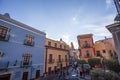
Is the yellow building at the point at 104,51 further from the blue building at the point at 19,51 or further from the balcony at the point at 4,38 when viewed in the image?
the balcony at the point at 4,38

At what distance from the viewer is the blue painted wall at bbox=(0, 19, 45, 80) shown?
13141 mm

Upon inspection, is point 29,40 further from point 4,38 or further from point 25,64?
point 4,38

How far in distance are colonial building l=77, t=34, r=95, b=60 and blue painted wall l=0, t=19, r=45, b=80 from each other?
46.2 ft

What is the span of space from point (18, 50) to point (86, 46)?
19983 mm

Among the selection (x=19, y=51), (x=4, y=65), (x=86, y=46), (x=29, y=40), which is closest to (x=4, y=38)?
(x=19, y=51)

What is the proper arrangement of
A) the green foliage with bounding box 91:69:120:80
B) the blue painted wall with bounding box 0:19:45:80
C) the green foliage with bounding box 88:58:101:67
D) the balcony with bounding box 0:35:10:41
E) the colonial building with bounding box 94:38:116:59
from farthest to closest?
the colonial building with bounding box 94:38:116:59
the green foliage with bounding box 88:58:101:67
the blue painted wall with bounding box 0:19:45:80
the balcony with bounding box 0:35:10:41
the green foliage with bounding box 91:69:120:80

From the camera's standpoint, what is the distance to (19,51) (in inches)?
587

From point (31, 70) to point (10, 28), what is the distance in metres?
8.56

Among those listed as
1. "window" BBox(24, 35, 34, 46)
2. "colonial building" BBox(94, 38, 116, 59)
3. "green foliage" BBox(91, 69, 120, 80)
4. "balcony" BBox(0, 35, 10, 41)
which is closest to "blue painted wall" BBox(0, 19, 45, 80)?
"balcony" BBox(0, 35, 10, 41)

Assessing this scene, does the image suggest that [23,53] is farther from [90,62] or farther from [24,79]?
[90,62]

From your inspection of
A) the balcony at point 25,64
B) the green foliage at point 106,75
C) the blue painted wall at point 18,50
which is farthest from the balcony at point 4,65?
the green foliage at point 106,75

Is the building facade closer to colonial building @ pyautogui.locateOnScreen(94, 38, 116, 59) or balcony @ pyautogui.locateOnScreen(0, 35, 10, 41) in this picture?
balcony @ pyautogui.locateOnScreen(0, 35, 10, 41)

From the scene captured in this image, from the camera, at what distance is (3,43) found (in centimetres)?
1270

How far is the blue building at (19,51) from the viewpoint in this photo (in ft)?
42.2
